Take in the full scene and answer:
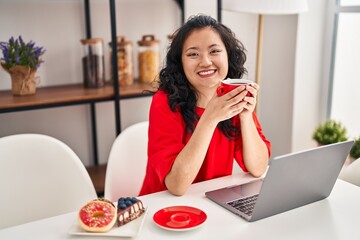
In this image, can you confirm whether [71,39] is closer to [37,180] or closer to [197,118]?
[37,180]

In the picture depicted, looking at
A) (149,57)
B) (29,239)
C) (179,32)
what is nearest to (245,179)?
(179,32)

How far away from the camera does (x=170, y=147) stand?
1.40 meters

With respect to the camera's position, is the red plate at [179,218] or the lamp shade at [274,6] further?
the lamp shade at [274,6]

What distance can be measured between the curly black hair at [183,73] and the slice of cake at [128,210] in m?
0.40

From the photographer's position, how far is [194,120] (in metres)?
1.51

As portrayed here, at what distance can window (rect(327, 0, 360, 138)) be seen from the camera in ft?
7.88

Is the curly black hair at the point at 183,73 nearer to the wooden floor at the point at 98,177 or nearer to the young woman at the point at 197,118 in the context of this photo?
the young woman at the point at 197,118

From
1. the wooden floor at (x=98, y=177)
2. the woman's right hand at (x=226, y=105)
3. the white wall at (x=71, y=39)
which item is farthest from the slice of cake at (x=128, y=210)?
the white wall at (x=71, y=39)

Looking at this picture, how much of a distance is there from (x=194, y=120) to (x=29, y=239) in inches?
26.0

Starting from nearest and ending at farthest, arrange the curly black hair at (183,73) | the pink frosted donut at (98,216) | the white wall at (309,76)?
the pink frosted donut at (98,216) → the curly black hair at (183,73) → the white wall at (309,76)

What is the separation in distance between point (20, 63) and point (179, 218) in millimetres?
1227

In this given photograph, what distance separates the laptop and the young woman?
0.15m

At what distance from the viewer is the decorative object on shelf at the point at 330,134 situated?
233cm

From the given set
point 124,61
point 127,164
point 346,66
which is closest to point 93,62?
point 124,61
